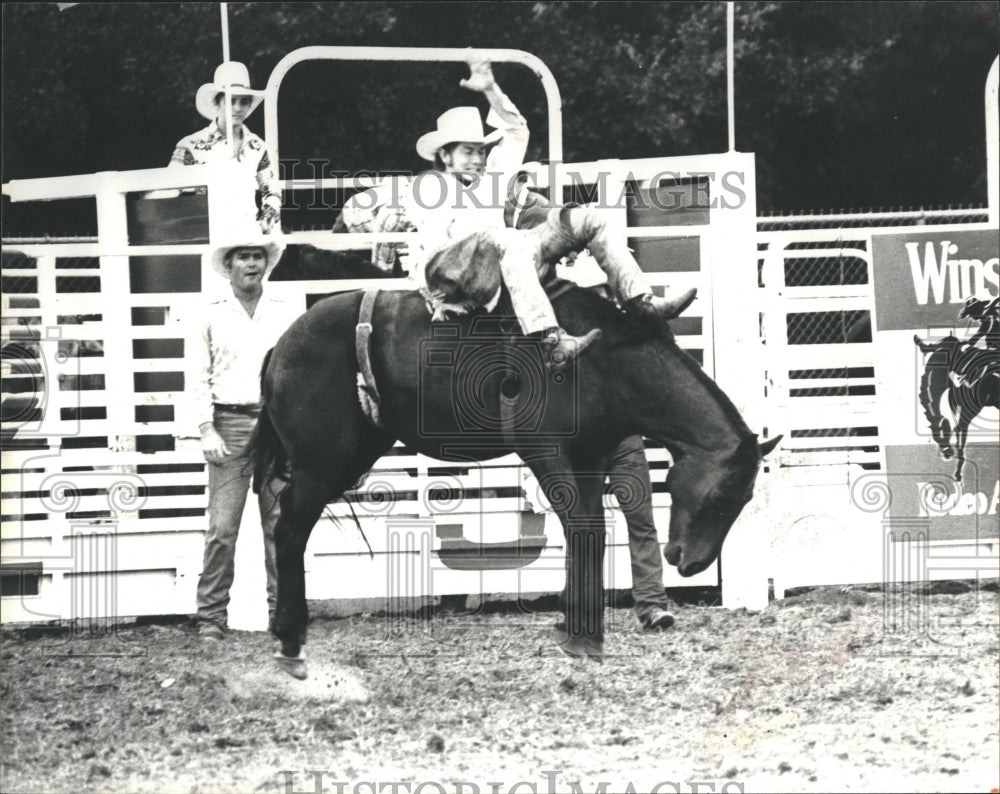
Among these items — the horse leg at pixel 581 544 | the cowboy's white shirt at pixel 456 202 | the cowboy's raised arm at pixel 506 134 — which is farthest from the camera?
the cowboy's raised arm at pixel 506 134

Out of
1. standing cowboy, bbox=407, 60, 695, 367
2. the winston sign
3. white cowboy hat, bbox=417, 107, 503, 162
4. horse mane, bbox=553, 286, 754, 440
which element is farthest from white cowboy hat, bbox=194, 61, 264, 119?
the winston sign

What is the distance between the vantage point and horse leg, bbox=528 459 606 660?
6.00m

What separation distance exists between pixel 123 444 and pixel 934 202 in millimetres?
6601

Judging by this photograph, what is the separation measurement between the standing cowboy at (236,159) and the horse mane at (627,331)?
158 cm

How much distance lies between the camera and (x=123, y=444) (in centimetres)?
697

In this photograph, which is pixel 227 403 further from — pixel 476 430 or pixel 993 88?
pixel 993 88

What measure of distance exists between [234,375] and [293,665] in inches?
51.3

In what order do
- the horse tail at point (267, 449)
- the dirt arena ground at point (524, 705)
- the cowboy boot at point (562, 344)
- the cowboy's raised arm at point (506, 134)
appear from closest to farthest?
the dirt arena ground at point (524, 705) → the cowboy boot at point (562, 344) → the horse tail at point (267, 449) → the cowboy's raised arm at point (506, 134)

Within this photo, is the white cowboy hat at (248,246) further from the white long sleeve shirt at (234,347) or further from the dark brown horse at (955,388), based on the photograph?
the dark brown horse at (955,388)

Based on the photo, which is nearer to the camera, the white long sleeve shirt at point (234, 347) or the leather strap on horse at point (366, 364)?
the leather strap on horse at point (366, 364)

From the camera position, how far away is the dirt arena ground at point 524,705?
5504mm

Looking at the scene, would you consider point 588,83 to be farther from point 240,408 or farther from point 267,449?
point 267,449

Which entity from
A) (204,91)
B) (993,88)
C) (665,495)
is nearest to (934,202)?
(993,88)

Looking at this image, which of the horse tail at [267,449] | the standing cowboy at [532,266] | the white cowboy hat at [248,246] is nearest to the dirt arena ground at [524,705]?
the horse tail at [267,449]
